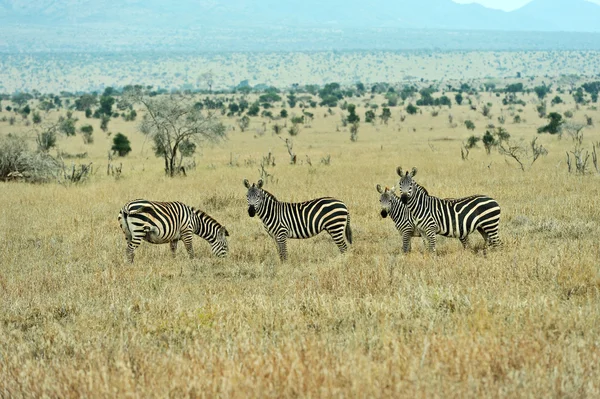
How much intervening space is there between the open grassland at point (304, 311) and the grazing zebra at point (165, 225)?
35 centimetres

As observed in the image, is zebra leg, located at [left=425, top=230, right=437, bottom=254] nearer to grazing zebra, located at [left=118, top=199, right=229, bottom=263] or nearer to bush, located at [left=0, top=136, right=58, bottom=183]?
grazing zebra, located at [left=118, top=199, right=229, bottom=263]

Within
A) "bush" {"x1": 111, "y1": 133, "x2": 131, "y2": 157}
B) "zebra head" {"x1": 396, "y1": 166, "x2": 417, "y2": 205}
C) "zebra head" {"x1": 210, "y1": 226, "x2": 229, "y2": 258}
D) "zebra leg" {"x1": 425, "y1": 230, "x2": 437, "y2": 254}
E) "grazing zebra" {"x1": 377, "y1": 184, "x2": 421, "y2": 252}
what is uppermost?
"zebra head" {"x1": 396, "y1": 166, "x2": 417, "y2": 205}

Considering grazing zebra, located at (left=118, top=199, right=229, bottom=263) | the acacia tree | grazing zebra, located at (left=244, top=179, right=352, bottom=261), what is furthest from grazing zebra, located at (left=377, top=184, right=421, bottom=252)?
the acacia tree

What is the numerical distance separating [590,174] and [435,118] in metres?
37.6

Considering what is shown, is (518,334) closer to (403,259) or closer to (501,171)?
(403,259)

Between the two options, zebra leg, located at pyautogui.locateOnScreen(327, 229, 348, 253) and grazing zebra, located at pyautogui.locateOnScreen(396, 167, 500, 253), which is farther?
zebra leg, located at pyautogui.locateOnScreen(327, 229, 348, 253)

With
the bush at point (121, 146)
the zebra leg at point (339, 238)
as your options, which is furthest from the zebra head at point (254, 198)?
the bush at point (121, 146)

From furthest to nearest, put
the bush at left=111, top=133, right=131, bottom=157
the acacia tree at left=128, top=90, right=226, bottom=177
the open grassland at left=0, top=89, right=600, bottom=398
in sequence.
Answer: the bush at left=111, top=133, right=131, bottom=157 < the acacia tree at left=128, top=90, right=226, bottom=177 < the open grassland at left=0, top=89, right=600, bottom=398

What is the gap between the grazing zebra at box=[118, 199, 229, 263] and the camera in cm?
1195

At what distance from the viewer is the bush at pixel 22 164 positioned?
83.9 ft

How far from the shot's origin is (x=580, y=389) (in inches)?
189

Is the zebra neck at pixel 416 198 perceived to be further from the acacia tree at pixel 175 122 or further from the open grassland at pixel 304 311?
the acacia tree at pixel 175 122

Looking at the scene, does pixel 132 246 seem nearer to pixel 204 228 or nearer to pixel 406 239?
pixel 204 228

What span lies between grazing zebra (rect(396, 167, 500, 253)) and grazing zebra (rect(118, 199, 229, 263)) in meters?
3.28
